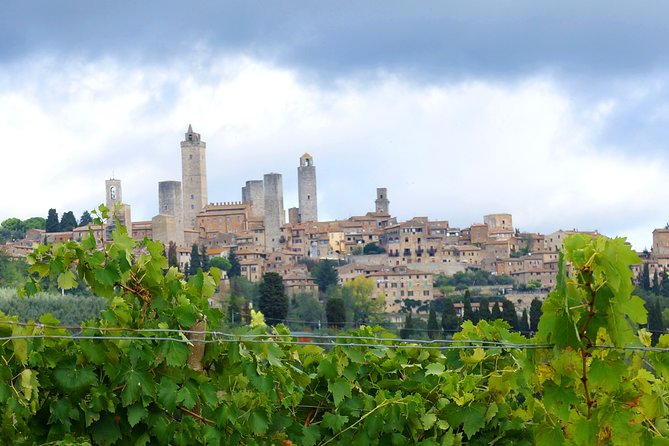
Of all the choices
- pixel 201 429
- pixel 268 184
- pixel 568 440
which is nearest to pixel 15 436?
pixel 201 429

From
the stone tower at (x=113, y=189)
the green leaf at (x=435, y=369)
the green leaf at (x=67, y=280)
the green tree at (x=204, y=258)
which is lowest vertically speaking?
the green leaf at (x=435, y=369)

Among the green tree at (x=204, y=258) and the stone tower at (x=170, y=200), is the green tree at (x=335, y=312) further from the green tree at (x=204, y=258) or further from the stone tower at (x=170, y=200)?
the stone tower at (x=170, y=200)

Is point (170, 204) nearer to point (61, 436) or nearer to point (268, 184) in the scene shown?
point (268, 184)

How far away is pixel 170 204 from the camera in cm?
10306

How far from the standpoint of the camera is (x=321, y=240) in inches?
3883

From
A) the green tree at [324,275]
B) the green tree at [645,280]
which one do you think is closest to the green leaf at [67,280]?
the green tree at [645,280]

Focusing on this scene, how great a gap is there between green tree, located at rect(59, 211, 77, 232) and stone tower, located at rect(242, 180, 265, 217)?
697 inches

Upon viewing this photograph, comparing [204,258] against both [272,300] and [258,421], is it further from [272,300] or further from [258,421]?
[258,421]

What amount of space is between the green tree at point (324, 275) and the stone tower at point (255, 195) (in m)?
18.9

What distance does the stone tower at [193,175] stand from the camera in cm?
10700

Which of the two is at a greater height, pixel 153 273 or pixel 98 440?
pixel 153 273

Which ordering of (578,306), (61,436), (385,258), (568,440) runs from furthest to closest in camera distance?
(385,258), (61,436), (568,440), (578,306)

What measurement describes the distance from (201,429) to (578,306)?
1.64m

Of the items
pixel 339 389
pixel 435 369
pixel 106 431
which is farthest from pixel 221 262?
pixel 106 431
